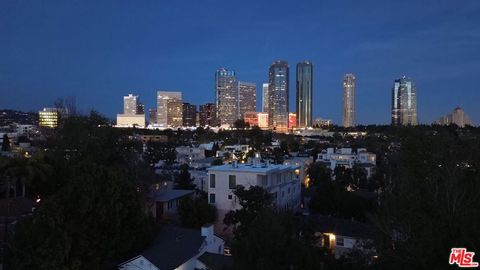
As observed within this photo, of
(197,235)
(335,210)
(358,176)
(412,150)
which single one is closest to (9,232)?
(197,235)

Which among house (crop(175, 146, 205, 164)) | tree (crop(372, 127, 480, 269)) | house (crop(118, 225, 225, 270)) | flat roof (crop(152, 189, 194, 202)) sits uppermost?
tree (crop(372, 127, 480, 269))

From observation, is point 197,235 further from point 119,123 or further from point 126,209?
point 119,123

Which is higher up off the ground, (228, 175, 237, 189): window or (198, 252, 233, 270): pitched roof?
(228, 175, 237, 189): window

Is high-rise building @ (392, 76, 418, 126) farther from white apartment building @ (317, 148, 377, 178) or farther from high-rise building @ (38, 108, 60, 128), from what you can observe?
high-rise building @ (38, 108, 60, 128)

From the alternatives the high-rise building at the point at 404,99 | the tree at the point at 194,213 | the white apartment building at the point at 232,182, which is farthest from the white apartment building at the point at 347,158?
the high-rise building at the point at 404,99

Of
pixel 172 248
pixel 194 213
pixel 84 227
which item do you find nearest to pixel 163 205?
pixel 194 213

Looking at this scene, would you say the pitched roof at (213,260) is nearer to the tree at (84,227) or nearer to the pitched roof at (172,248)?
the pitched roof at (172,248)

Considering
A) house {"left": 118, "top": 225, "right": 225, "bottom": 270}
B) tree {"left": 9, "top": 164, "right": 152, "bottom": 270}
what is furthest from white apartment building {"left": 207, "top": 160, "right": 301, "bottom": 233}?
tree {"left": 9, "top": 164, "right": 152, "bottom": 270}
